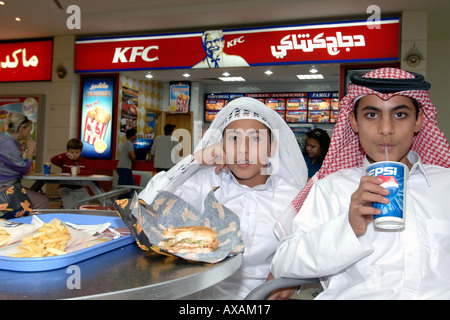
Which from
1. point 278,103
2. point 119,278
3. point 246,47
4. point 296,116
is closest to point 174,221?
point 119,278

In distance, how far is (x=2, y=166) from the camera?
4418 mm

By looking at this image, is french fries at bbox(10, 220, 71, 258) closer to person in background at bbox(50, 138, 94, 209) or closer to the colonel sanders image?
person in background at bbox(50, 138, 94, 209)

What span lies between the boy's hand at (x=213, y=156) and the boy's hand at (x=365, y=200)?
75cm

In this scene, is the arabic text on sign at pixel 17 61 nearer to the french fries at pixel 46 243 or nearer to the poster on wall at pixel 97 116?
the poster on wall at pixel 97 116

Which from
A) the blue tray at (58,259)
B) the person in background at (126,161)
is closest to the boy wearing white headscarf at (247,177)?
the blue tray at (58,259)

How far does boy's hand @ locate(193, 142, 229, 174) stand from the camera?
1.76 meters

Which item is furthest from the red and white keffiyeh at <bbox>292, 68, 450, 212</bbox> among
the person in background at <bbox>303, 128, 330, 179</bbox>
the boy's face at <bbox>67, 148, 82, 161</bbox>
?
the boy's face at <bbox>67, 148, 82, 161</bbox>

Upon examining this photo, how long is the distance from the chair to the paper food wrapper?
0.57ft

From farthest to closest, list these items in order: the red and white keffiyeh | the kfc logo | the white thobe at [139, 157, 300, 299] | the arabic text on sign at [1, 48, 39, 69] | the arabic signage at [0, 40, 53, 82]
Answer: the arabic text on sign at [1, 48, 39, 69] → the arabic signage at [0, 40, 53, 82] → the kfc logo → the white thobe at [139, 157, 300, 299] → the red and white keffiyeh

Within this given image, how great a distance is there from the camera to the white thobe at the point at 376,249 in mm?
1274

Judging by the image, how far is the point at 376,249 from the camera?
4.52 ft

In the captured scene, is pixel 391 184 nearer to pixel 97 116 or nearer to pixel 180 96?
pixel 97 116
